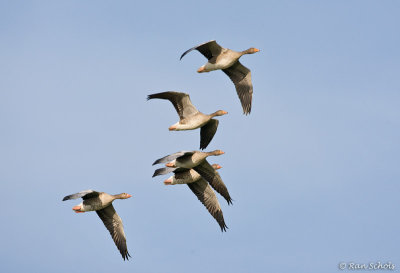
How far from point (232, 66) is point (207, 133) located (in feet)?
8.80

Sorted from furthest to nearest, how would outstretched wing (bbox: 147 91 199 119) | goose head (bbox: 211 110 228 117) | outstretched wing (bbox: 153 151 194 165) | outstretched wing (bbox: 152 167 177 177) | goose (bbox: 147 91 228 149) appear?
goose head (bbox: 211 110 228 117) → goose (bbox: 147 91 228 149) → outstretched wing (bbox: 147 91 199 119) → outstretched wing (bbox: 152 167 177 177) → outstretched wing (bbox: 153 151 194 165)

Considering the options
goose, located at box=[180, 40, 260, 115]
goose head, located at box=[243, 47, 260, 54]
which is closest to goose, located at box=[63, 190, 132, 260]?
goose, located at box=[180, 40, 260, 115]

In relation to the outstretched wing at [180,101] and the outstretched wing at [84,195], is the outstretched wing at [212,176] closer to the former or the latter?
the outstretched wing at [180,101]

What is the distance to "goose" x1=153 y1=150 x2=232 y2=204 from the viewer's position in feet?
97.5

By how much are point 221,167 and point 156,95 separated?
196 inches

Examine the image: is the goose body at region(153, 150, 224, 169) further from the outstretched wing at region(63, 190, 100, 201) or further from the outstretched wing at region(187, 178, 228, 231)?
the outstretched wing at region(63, 190, 100, 201)

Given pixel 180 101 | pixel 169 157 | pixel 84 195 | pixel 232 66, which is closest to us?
pixel 84 195

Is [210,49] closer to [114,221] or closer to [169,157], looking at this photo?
[169,157]

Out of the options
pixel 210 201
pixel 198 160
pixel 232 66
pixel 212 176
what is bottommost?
pixel 210 201

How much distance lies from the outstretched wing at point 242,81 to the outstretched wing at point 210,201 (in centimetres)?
329

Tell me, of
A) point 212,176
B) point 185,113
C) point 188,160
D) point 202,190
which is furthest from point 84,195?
point 202,190

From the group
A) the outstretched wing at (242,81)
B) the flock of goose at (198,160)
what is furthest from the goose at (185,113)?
the outstretched wing at (242,81)

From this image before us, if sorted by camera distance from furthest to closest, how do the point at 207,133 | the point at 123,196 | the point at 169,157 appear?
1. the point at 207,133
2. the point at 123,196
3. the point at 169,157

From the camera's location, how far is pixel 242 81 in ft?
107
